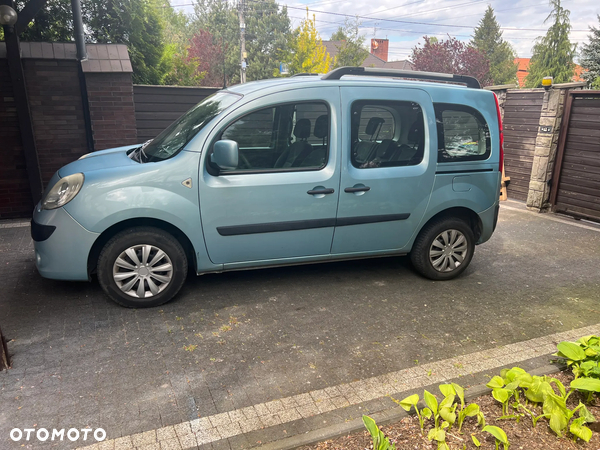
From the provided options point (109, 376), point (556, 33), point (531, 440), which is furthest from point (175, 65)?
point (556, 33)

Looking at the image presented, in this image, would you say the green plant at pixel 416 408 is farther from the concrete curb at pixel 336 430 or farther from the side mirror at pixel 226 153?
the side mirror at pixel 226 153

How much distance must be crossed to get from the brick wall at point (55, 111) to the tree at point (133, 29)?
520 centimetres

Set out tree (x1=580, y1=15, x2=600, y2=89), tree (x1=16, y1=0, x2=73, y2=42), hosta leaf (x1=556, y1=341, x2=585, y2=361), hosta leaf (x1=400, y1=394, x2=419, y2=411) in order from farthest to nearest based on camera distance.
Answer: tree (x1=580, y1=15, x2=600, y2=89) < tree (x1=16, y1=0, x2=73, y2=42) < hosta leaf (x1=556, y1=341, x2=585, y2=361) < hosta leaf (x1=400, y1=394, x2=419, y2=411)

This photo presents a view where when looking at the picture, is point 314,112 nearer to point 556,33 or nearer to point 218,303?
point 218,303

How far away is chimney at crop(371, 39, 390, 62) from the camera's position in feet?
217

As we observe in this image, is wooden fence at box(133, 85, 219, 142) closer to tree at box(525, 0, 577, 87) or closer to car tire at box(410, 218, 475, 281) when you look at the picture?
car tire at box(410, 218, 475, 281)

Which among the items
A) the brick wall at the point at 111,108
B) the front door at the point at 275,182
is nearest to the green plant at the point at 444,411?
the front door at the point at 275,182

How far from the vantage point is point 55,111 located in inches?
275

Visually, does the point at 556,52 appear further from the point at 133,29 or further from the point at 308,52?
the point at 133,29

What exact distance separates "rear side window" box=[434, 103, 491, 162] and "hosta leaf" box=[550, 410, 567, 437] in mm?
2742

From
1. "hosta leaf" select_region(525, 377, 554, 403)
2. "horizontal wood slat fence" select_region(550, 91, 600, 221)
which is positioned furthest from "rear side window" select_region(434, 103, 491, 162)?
"horizontal wood slat fence" select_region(550, 91, 600, 221)

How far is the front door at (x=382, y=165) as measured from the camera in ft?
14.4

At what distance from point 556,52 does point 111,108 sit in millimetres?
38015

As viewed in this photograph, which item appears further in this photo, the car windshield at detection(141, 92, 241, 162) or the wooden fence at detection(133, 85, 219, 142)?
the wooden fence at detection(133, 85, 219, 142)
